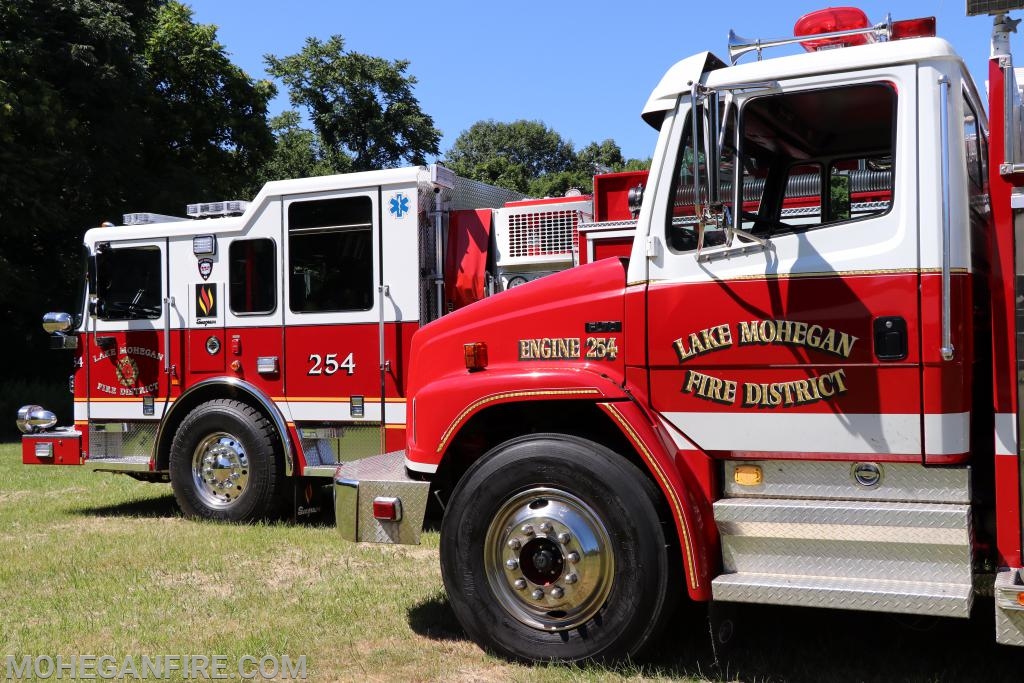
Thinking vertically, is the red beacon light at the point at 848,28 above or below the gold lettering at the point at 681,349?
above

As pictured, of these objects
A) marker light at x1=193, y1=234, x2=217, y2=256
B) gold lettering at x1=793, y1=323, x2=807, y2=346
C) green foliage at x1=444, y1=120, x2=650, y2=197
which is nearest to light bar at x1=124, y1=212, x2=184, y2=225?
marker light at x1=193, y1=234, x2=217, y2=256

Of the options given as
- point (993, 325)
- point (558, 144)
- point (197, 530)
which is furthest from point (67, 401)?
point (558, 144)

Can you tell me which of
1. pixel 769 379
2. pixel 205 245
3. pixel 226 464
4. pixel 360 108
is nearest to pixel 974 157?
pixel 769 379

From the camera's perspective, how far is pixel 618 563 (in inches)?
177

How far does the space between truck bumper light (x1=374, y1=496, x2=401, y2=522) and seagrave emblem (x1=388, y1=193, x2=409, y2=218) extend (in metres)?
3.67

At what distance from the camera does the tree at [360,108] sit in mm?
42219

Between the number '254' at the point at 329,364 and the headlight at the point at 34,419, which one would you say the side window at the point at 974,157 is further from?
the headlight at the point at 34,419

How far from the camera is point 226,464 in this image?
8.80 metres

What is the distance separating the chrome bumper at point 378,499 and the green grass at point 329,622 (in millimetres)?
591

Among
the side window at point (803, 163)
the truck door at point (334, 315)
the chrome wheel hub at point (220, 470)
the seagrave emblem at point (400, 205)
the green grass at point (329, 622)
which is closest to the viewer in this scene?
the side window at point (803, 163)

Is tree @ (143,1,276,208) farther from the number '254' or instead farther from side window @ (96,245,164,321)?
the number '254'

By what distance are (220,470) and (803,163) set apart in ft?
19.2

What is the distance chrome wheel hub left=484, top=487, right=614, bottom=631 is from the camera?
4.57 meters

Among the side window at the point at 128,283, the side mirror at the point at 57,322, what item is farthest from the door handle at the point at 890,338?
the side mirror at the point at 57,322
